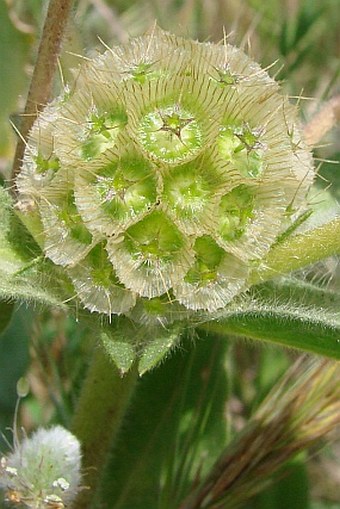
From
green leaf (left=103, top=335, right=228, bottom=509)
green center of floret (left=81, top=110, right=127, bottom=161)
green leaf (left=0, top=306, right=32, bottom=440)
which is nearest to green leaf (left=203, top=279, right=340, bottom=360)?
green center of floret (left=81, top=110, right=127, bottom=161)

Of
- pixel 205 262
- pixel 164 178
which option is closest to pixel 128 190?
pixel 164 178

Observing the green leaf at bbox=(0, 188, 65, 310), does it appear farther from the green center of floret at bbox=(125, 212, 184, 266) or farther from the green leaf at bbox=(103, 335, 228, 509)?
the green leaf at bbox=(103, 335, 228, 509)

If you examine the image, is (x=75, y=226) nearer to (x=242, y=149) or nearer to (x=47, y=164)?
(x=47, y=164)

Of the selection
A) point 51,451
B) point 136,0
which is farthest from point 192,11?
point 51,451

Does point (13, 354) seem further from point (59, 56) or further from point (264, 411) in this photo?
point (59, 56)

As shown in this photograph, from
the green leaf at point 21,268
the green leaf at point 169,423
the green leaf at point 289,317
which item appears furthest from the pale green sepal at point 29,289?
the green leaf at point 169,423

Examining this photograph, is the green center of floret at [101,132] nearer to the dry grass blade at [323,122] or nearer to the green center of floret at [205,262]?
the green center of floret at [205,262]
